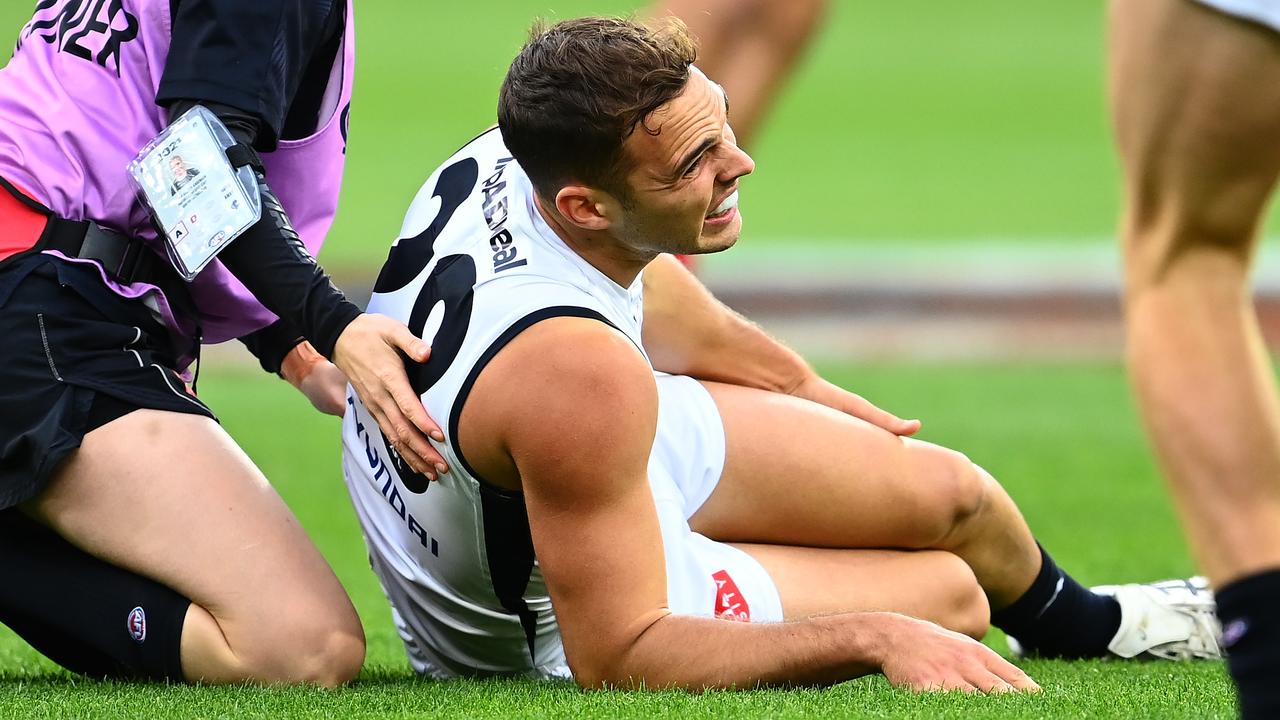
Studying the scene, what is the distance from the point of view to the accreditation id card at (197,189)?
3.15 metres

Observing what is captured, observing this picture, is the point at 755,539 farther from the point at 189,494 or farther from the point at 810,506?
the point at 189,494

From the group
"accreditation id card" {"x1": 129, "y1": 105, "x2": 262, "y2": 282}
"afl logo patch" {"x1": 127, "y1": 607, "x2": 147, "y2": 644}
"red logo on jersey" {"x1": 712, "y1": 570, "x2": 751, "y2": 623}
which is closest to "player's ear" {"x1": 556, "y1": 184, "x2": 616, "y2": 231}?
"accreditation id card" {"x1": 129, "y1": 105, "x2": 262, "y2": 282}

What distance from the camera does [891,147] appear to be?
22375 millimetres

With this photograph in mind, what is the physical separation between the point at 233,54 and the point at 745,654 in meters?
1.41

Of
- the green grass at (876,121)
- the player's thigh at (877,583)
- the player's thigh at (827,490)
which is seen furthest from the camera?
the green grass at (876,121)

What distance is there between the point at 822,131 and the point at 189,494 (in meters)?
21.6

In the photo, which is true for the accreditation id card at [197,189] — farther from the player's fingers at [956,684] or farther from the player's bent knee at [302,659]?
the player's fingers at [956,684]

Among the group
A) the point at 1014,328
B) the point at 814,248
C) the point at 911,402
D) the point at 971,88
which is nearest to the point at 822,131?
the point at 971,88

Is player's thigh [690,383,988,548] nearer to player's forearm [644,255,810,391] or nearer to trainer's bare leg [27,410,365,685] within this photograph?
player's forearm [644,255,810,391]

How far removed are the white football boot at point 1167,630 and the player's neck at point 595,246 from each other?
1.27m

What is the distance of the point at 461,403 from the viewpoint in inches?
115

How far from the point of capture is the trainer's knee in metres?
3.46

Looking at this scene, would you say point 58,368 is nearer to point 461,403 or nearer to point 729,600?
point 461,403

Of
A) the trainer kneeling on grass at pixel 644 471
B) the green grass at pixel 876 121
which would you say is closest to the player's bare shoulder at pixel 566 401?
the trainer kneeling on grass at pixel 644 471
